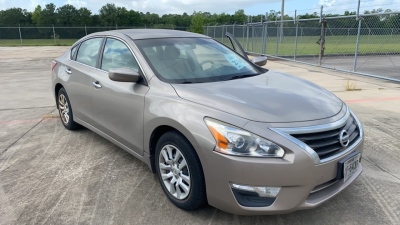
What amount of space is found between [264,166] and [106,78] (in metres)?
2.23

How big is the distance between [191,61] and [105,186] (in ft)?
5.22

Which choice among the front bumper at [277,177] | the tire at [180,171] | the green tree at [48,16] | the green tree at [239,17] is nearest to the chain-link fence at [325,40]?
the tire at [180,171]

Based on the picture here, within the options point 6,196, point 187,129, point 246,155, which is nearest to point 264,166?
point 246,155

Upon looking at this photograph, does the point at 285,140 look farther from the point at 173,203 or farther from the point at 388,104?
the point at 388,104

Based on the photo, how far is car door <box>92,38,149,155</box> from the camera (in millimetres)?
3312

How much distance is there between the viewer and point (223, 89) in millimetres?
3051

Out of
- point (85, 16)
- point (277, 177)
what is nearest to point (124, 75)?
point (277, 177)

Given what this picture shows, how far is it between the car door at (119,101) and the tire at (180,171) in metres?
0.38

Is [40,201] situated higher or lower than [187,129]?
lower

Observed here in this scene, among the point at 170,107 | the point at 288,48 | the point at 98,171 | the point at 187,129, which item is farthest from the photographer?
the point at 288,48

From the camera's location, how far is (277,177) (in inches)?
94.2

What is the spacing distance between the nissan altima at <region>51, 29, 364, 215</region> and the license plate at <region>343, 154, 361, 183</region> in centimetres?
1

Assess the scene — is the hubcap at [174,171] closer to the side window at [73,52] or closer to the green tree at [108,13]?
the side window at [73,52]

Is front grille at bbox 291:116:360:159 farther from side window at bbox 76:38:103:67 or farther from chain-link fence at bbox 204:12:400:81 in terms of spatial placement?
chain-link fence at bbox 204:12:400:81
